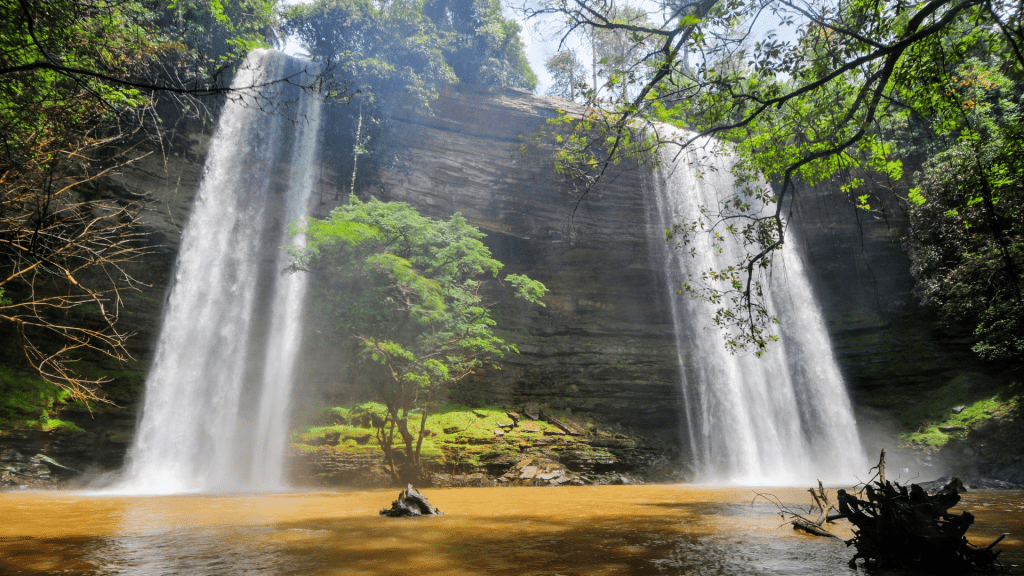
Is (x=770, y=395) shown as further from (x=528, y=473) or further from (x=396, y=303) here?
(x=396, y=303)

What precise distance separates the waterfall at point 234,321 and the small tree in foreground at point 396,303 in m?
2.89

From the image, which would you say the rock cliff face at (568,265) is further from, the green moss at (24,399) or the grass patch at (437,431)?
the green moss at (24,399)

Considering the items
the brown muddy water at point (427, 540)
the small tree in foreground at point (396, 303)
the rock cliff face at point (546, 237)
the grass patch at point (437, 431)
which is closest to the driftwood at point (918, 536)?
the brown muddy water at point (427, 540)

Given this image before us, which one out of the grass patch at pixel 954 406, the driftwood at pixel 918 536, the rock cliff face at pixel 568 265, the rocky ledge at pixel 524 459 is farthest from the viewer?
the rock cliff face at pixel 568 265

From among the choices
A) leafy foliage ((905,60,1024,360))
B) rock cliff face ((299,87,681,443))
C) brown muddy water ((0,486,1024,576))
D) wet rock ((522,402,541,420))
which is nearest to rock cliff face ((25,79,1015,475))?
rock cliff face ((299,87,681,443))

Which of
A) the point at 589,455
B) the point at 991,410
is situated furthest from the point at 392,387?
the point at 991,410

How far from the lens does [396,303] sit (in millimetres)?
13258

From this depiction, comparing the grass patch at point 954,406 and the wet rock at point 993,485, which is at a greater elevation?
the grass patch at point 954,406

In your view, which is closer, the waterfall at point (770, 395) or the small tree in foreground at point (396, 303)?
the small tree in foreground at point (396, 303)

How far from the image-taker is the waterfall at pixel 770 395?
15219 mm

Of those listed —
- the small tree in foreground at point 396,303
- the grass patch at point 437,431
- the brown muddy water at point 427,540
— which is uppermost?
the small tree in foreground at point 396,303

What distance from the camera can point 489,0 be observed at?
22656mm

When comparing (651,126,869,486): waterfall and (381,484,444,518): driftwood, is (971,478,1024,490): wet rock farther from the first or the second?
(381,484,444,518): driftwood

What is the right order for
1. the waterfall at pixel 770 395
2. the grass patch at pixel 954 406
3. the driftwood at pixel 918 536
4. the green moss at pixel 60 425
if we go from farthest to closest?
the waterfall at pixel 770 395
the grass patch at pixel 954 406
the green moss at pixel 60 425
the driftwood at pixel 918 536
